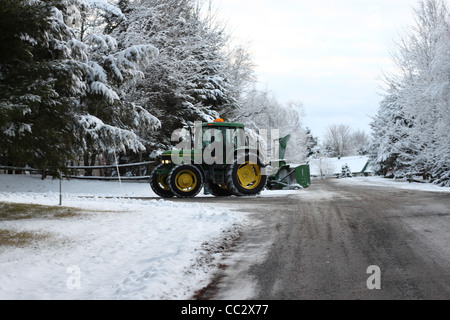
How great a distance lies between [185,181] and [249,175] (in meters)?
2.24

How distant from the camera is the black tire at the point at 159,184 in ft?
48.6

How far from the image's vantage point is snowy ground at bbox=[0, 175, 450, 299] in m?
4.03

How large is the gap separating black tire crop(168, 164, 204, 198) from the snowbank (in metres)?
4.79

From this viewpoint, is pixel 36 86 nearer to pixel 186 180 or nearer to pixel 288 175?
pixel 186 180

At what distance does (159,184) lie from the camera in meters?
15.1

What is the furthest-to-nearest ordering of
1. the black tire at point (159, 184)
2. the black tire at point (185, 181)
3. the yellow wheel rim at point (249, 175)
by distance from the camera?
the black tire at point (159, 184), the yellow wheel rim at point (249, 175), the black tire at point (185, 181)

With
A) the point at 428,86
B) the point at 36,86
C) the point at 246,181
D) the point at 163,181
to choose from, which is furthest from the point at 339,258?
the point at 428,86

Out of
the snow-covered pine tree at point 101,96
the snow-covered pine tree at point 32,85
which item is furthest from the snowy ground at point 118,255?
the snow-covered pine tree at point 101,96

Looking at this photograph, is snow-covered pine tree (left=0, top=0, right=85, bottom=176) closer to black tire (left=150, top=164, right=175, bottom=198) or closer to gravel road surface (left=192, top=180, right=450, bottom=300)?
gravel road surface (left=192, top=180, right=450, bottom=300)

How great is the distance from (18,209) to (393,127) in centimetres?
1928
